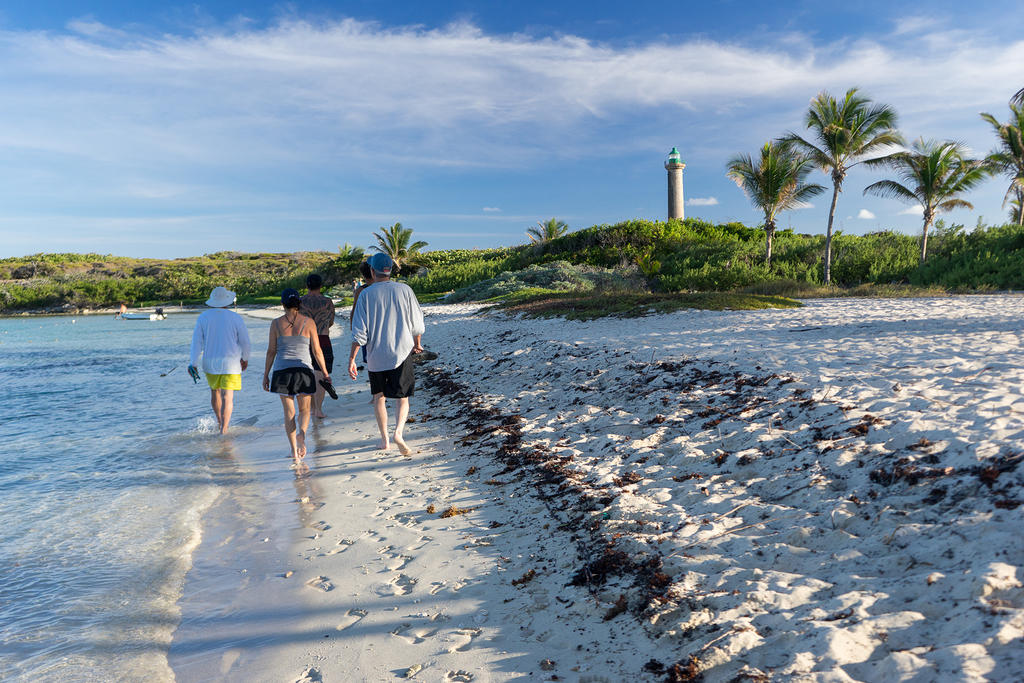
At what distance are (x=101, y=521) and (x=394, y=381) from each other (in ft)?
9.58

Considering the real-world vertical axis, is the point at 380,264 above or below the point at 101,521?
above

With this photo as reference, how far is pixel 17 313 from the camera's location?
222 ft

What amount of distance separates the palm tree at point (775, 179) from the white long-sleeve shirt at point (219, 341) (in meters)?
24.1

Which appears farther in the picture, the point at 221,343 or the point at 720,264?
the point at 720,264

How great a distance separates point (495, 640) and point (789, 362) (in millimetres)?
5291

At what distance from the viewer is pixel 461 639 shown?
3.05m

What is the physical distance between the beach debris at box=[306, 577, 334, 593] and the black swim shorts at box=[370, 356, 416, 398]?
2341 mm

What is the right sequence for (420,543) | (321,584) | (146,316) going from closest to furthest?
(321,584) < (420,543) < (146,316)

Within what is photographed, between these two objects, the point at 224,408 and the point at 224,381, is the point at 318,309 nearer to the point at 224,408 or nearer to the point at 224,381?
the point at 224,381

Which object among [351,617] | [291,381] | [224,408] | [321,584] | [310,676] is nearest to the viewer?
Answer: [310,676]

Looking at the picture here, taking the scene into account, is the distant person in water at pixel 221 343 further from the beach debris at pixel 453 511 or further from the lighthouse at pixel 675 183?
the lighthouse at pixel 675 183

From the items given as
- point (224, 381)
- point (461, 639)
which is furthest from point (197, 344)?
point (461, 639)

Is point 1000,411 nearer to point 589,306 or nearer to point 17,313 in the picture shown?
point 589,306

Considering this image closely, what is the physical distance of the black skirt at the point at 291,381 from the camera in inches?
243
